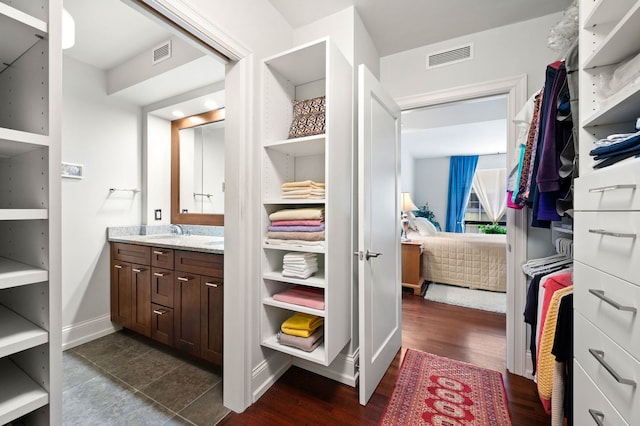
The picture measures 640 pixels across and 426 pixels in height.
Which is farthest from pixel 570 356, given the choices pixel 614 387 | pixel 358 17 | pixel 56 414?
pixel 358 17

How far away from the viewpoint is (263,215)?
165 cm

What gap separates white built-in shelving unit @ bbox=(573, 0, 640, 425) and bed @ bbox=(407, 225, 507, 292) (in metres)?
3.05

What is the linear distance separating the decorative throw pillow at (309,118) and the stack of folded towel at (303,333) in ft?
3.77

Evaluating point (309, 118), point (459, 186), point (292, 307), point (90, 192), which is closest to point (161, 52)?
point (90, 192)

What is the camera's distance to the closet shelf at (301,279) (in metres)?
1.48

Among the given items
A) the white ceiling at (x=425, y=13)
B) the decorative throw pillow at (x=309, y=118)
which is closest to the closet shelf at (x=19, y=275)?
the decorative throw pillow at (x=309, y=118)

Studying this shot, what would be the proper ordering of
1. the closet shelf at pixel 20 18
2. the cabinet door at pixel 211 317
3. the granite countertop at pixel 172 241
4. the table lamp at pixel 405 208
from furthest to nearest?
1. the table lamp at pixel 405 208
2. the granite countertop at pixel 172 241
3. the cabinet door at pixel 211 317
4. the closet shelf at pixel 20 18

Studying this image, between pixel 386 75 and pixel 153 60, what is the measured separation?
200 cm

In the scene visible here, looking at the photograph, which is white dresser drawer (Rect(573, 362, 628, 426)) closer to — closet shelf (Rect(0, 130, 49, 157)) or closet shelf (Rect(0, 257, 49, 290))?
closet shelf (Rect(0, 257, 49, 290))

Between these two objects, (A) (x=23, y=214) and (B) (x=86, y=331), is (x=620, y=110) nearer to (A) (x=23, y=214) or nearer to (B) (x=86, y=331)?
(A) (x=23, y=214)

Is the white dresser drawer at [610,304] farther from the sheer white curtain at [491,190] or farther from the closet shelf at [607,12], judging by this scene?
the sheer white curtain at [491,190]

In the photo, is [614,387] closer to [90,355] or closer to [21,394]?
[21,394]

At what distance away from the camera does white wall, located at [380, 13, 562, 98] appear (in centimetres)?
183

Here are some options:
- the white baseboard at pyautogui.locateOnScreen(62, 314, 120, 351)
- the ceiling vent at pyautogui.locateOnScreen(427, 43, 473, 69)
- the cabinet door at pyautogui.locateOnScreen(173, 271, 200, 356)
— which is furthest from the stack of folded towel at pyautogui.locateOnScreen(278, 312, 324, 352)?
the ceiling vent at pyautogui.locateOnScreen(427, 43, 473, 69)
